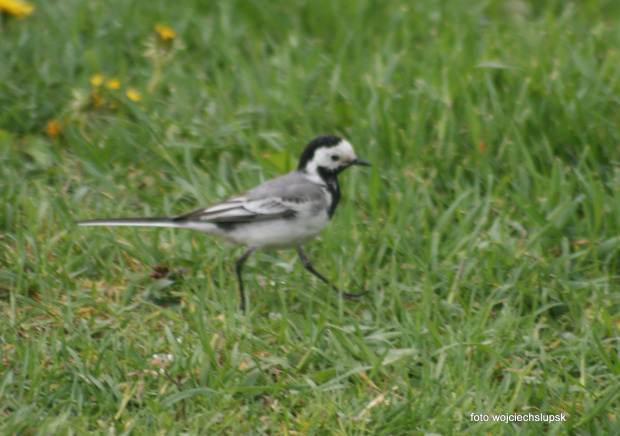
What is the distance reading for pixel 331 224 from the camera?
5043 millimetres

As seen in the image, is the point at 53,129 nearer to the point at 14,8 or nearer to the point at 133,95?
the point at 133,95

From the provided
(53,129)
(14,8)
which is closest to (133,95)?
(53,129)

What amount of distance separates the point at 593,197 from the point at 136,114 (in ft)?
10.3

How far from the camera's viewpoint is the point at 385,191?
17.2 ft

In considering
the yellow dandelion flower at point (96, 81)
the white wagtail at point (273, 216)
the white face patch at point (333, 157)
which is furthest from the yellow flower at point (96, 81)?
the white face patch at point (333, 157)

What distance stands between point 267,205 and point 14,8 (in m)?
3.40

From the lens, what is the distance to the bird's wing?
447 centimetres

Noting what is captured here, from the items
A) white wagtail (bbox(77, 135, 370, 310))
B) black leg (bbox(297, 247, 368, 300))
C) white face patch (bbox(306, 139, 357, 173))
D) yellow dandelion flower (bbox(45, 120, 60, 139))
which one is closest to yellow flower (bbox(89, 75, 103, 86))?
yellow dandelion flower (bbox(45, 120, 60, 139))

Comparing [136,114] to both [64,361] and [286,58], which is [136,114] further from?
[64,361]

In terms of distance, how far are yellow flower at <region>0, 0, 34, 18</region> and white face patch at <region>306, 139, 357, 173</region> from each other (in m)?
3.33

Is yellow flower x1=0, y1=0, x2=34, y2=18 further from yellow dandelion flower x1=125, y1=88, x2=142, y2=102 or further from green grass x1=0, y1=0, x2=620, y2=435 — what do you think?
yellow dandelion flower x1=125, y1=88, x2=142, y2=102

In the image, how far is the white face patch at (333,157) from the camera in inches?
184

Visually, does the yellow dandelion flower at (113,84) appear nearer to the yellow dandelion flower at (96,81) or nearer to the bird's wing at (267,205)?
the yellow dandelion flower at (96,81)

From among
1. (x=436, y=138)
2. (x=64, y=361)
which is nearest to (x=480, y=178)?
(x=436, y=138)
